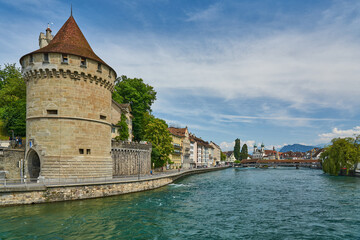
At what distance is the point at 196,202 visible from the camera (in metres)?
25.6

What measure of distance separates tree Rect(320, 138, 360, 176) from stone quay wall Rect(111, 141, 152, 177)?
38.6 metres

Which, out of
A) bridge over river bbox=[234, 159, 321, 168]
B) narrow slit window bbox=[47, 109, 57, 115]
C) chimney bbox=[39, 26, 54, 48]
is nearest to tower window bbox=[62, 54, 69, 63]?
narrow slit window bbox=[47, 109, 57, 115]

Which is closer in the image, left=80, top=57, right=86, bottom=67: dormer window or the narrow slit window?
the narrow slit window

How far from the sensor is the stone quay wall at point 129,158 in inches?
1396

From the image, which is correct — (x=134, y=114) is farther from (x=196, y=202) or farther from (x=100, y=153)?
(x=196, y=202)

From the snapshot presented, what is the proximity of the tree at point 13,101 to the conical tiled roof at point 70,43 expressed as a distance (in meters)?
14.8

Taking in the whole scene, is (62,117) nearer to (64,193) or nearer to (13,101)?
(64,193)

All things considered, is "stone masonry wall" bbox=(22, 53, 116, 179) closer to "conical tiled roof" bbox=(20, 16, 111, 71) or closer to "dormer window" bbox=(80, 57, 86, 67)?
"dormer window" bbox=(80, 57, 86, 67)

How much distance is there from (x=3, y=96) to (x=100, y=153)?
2579 cm

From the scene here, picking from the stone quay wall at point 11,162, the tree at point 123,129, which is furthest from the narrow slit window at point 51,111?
the tree at point 123,129

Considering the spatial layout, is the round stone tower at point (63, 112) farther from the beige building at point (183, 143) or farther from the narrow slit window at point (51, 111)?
the beige building at point (183, 143)

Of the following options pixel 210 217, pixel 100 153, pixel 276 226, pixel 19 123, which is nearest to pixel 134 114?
pixel 19 123

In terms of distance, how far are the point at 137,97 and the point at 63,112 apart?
27.7 m

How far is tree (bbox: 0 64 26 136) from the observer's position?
1469 inches
